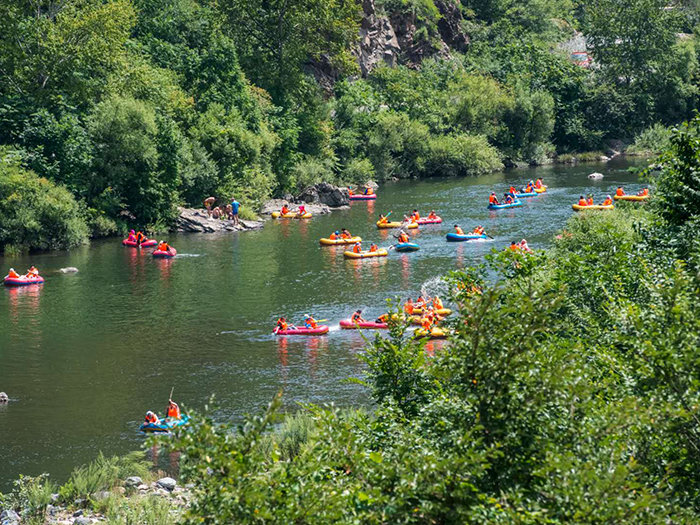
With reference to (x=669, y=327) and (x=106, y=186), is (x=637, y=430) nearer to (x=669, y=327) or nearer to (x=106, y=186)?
(x=669, y=327)

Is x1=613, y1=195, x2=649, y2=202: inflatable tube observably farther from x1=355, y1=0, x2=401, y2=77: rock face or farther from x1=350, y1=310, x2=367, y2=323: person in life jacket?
x1=355, y1=0, x2=401, y2=77: rock face

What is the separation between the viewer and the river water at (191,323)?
2773 centimetres

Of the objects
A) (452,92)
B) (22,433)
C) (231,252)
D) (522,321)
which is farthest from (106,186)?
(522,321)

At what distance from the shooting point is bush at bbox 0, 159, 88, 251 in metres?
50.3

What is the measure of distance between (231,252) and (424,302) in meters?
17.0

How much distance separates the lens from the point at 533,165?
3413 inches

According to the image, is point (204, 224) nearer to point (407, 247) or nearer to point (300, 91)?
point (407, 247)

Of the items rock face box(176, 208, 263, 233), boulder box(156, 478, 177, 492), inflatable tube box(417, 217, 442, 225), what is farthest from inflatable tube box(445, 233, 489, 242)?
boulder box(156, 478, 177, 492)

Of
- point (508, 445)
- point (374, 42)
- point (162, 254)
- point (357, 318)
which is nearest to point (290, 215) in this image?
point (162, 254)

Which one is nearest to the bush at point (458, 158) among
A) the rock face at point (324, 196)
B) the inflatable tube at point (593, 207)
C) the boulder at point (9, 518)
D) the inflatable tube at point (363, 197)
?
the inflatable tube at point (363, 197)

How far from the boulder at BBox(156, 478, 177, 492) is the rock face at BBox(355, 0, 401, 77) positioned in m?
69.7

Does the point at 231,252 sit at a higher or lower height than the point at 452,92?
lower

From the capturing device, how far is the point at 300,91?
243 ft

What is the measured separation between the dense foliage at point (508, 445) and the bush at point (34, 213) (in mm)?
39584
